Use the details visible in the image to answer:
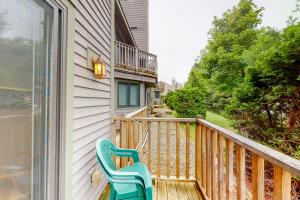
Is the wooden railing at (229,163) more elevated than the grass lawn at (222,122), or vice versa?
the wooden railing at (229,163)

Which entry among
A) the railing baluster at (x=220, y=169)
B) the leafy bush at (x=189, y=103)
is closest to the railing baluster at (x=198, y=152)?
the railing baluster at (x=220, y=169)

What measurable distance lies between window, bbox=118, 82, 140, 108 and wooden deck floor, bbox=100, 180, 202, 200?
602 centimetres

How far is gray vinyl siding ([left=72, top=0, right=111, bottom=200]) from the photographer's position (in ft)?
6.29

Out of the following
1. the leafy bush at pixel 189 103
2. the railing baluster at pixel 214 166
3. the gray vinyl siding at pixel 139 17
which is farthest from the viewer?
the gray vinyl siding at pixel 139 17

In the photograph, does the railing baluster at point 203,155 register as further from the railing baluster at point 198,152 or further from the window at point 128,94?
the window at point 128,94

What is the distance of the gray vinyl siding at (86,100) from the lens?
1916 mm

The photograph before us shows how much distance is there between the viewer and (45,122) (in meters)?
1.40

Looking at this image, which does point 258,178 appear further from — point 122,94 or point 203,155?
point 122,94

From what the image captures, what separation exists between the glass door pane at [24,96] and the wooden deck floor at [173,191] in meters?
1.62

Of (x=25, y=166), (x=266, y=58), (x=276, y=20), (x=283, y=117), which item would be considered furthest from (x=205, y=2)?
(x=25, y=166)

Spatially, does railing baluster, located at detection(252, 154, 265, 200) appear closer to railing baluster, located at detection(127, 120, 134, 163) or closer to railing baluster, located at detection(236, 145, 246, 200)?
railing baluster, located at detection(236, 145, 246, 200)

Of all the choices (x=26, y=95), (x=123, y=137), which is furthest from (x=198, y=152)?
(x=26, y=95)

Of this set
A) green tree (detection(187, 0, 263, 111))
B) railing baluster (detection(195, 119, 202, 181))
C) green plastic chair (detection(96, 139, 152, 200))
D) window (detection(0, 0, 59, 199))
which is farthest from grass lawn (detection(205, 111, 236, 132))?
window (detection(0, 0, 59, 199))

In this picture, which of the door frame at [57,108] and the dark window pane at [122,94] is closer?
the door frame at [57,108]
